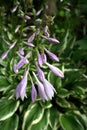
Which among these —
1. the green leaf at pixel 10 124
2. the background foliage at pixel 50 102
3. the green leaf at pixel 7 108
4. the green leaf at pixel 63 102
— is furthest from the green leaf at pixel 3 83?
the green leaf at pixel 63 102

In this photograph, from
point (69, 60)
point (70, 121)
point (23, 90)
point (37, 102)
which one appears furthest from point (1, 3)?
point (23, 90)

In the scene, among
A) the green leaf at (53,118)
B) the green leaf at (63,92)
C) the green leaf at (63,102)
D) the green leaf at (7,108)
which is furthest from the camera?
the green leaf at (63,102)

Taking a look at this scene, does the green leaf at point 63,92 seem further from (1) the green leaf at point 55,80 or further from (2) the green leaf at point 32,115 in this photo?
(2) the green leaf at point 32,115

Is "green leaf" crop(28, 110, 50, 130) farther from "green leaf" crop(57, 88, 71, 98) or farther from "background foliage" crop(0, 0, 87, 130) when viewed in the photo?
"green leaf" crop(57, 88, 71, 98)

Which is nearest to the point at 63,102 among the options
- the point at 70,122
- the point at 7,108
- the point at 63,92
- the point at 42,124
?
the point at 63,92

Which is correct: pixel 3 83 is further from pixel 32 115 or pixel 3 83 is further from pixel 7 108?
pixel 32 115

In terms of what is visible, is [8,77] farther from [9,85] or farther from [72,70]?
[72,70]
